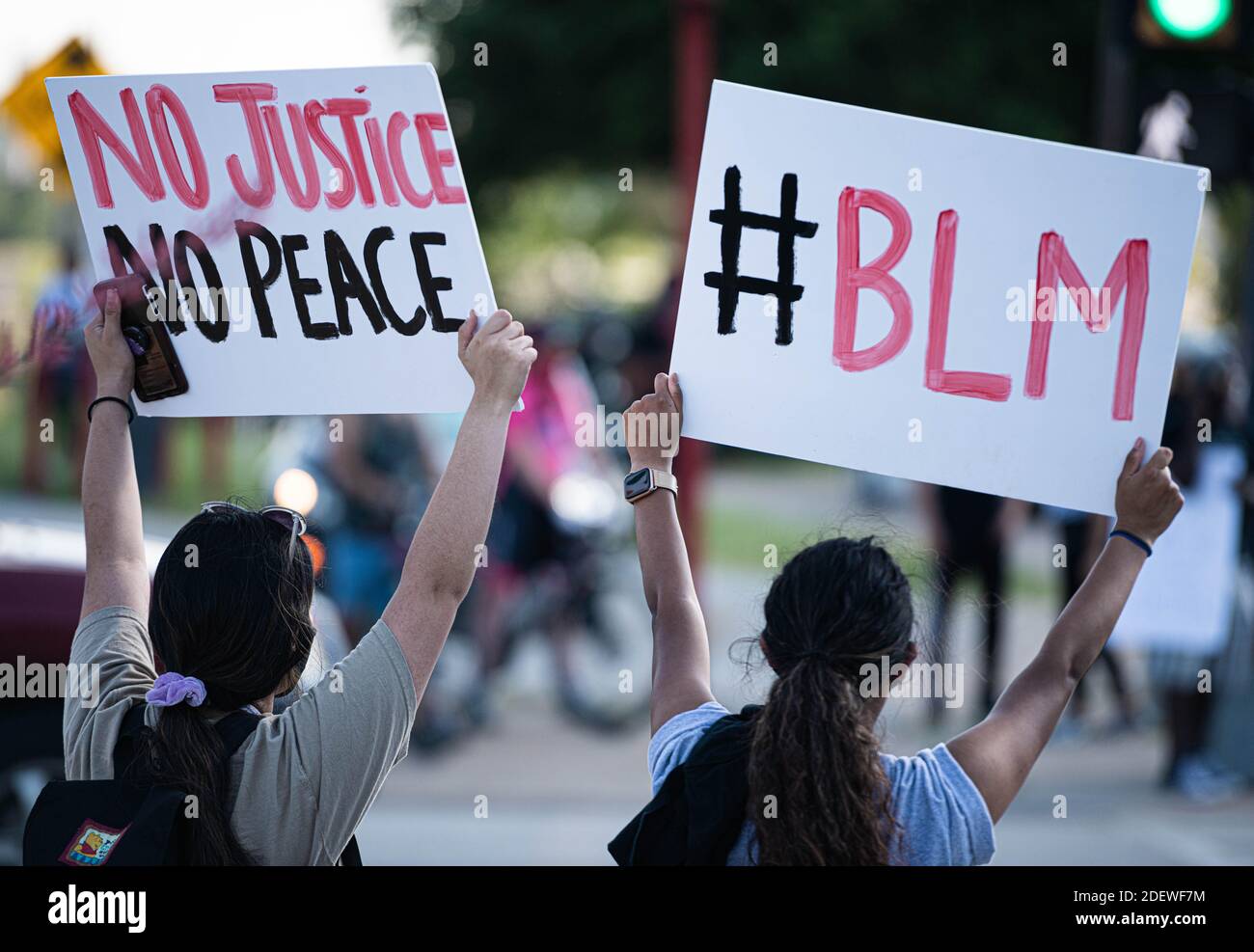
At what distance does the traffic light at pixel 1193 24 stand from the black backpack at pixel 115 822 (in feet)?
14.8

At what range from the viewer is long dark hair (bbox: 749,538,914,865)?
2.00 metres

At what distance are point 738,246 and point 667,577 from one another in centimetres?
57

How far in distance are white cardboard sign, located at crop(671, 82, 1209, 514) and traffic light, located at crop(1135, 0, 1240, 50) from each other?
3.27m

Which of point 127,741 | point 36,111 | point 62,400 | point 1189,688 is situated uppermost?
point 36,111

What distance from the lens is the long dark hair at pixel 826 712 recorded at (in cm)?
200

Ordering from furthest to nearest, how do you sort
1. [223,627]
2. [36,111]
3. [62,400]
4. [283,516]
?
[62,400] → [36,111] → [283,516] → [223,627]

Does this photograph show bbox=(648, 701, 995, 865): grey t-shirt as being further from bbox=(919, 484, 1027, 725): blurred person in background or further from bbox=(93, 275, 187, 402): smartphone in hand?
bbox=(919, 484, 1027, 725): blurred person in background

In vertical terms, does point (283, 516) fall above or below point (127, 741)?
above

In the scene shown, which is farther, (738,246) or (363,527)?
A: (363,527)

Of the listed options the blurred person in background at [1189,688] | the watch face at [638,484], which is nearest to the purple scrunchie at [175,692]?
the watch face at [638,484]

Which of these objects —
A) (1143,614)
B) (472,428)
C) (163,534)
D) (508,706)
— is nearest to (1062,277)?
(472,428)

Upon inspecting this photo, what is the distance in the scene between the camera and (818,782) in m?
2.00

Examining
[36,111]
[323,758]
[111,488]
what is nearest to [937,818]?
[323,758]

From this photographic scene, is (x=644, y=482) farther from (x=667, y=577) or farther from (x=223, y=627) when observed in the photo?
(x=223, y=627)
